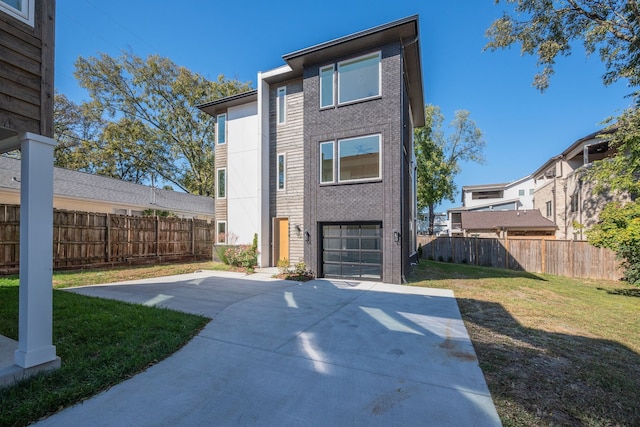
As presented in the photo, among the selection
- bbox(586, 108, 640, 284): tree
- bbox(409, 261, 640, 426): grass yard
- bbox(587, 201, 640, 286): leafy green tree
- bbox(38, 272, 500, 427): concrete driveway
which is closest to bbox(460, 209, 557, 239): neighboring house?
bbox(586, 108, 640, 284): tree

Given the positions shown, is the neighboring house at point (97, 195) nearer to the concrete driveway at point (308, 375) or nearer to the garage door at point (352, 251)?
the concrete driveway at point (308, 375)

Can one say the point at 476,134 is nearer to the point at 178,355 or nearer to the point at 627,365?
the point at 627,365

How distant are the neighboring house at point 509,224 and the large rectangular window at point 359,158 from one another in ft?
60.1

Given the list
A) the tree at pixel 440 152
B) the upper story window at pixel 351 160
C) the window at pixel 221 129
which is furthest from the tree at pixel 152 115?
the upper story window at pixel 351 160

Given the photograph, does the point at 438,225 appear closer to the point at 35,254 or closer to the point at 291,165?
the point at 291,165

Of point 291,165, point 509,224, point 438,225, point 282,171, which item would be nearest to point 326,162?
point 291,165

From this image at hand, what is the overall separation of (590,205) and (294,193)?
55.3 feet

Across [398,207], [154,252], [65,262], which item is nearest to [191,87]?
[154,252]

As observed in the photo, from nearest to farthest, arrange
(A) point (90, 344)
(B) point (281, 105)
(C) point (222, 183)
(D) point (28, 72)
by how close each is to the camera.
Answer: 1. (D) point (28, 72)
2. (A) point (90, 344)
3. (B) point (281, 105)
4. (C) point (222, 183)

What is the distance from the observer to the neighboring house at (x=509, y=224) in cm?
2139

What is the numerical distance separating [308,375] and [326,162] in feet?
25.6

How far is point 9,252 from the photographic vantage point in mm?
8969

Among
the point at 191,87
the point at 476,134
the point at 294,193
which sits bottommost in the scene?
the point at 294,193

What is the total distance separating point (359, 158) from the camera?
958 cm
